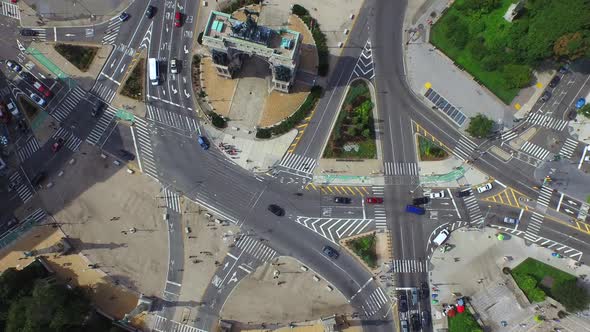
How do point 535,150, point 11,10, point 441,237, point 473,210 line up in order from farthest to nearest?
1. point 11,10
2. point 535,150
3. point 473,210
4. point 441,237

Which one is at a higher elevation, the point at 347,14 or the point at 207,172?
the point at 347,14

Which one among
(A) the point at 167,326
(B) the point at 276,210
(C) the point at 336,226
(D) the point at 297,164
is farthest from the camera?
(D) the point at 297,164

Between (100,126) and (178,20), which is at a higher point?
(178,20)

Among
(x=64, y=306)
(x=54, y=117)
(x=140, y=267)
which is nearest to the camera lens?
(x=64, y=306)

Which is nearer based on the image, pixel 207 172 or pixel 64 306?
pixel 64 306

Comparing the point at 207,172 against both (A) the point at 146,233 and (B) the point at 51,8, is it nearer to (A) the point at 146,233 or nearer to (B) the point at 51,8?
(A) the point at 146,233

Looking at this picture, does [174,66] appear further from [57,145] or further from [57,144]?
[57,145]

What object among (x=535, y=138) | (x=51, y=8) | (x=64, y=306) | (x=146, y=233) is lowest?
(x=64, y=306)

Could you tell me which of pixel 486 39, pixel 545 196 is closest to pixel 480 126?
pixel 545 196

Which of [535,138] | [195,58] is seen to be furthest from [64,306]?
[535,138]
